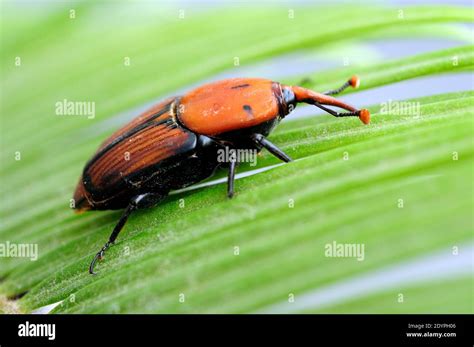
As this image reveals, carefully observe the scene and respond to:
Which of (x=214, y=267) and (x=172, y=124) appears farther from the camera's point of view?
(x=172, y=124)

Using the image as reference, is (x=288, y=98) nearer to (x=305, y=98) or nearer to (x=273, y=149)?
(x=305, y=98)

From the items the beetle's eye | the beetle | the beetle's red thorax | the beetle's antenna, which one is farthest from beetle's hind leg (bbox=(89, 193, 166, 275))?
the beetle's antenna

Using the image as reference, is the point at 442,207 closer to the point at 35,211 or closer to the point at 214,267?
the point at 214,267

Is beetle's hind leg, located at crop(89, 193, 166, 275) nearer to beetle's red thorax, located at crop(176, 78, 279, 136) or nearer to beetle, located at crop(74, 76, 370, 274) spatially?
beetle, located at crop(74, 76, 370, 274)

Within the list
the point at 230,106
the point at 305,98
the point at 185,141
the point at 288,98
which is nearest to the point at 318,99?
the point at 305,98

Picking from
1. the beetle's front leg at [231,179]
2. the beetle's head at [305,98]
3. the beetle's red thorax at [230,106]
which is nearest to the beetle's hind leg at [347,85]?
the beetle's head at [305,98]
